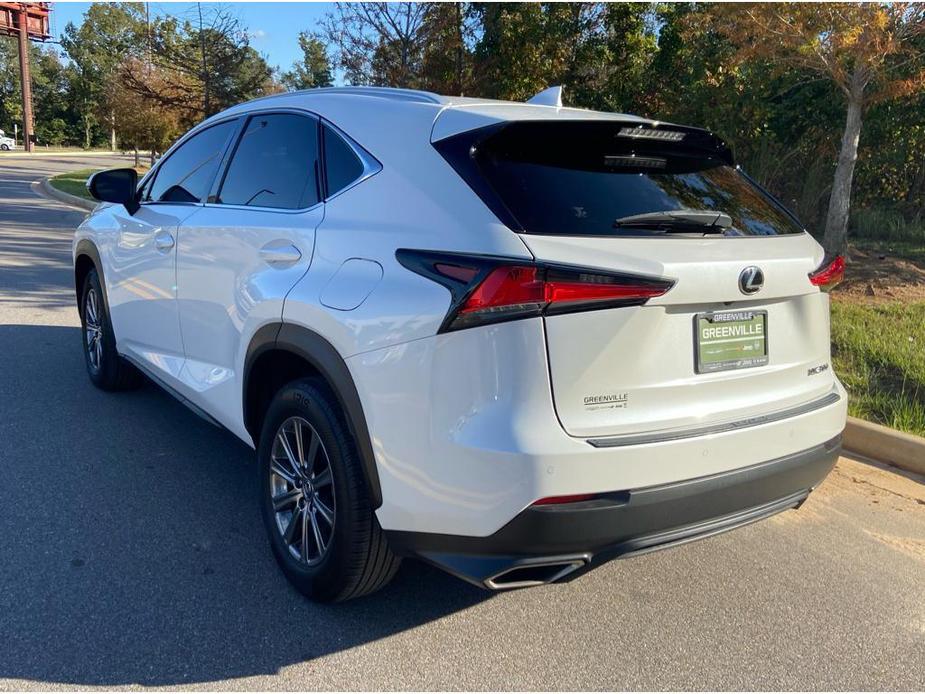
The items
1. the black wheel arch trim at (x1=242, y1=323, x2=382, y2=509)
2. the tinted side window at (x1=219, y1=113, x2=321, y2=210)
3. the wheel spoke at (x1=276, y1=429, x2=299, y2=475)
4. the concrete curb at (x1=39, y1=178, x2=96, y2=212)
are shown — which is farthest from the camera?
the concrete curb at (x1=39, y1=178, x2=96, y2=212)

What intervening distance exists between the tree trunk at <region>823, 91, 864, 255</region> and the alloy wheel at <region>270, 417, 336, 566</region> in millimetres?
7158

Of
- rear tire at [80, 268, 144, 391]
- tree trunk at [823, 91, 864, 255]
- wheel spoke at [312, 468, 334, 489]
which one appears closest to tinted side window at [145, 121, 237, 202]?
rear tire at [80, 268, 144, 391]

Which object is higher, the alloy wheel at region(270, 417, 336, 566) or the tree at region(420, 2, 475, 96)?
the tree at region(420, 2, 475, 96)

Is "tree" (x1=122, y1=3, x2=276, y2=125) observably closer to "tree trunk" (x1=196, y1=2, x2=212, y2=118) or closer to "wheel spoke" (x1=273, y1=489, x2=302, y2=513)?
"tree trunk" (x1=196, y1=2, x2=212, y2=118)

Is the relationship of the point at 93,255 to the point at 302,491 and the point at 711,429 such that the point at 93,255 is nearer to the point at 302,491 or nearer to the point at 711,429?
the point at 302,491

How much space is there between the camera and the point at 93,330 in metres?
5.45

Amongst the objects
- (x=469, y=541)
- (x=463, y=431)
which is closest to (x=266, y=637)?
(x=469, y=541)

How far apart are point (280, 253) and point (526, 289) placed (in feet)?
3.98

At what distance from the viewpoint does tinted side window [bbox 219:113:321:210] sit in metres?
3.16

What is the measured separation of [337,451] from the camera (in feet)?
8.62

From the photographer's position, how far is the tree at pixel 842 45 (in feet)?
22.3

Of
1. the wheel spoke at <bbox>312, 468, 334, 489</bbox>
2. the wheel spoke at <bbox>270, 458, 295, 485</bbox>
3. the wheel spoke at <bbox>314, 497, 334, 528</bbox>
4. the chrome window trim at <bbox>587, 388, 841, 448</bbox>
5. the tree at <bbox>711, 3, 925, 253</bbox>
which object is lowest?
the wheel spoke at <bbox>314, 497, 334, 528</bbox>

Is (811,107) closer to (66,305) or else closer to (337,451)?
(66,305)

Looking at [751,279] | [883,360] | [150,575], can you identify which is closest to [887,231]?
[883,360]
